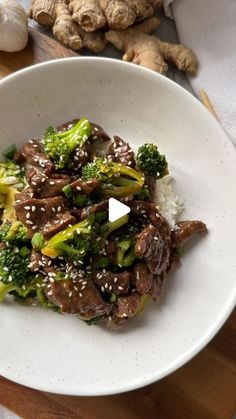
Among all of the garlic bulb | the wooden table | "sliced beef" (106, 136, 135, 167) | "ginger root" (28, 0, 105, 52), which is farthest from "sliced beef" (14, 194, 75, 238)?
"ginger root" (28, 0, 105, 52)

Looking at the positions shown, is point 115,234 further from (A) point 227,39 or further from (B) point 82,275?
(A) point 227,39

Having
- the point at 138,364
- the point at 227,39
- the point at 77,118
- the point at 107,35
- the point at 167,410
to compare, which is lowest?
the point at 167,410

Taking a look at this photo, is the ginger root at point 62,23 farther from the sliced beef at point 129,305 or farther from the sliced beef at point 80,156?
the sliced beef at point 129,305

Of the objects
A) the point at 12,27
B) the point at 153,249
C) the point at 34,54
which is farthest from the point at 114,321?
the point at 12,27

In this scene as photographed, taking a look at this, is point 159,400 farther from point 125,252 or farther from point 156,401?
point 125,252

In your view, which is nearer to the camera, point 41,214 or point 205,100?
point 41,214

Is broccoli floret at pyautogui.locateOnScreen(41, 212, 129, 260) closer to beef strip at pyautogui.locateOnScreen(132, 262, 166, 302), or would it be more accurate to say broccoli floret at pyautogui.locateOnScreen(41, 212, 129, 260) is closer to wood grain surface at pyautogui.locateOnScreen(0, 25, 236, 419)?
beef strip at pyautogui.locateOnScreen(132, 262, 166, 302)

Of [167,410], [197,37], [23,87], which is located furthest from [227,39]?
[167,410]
